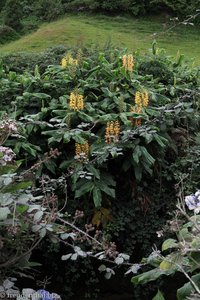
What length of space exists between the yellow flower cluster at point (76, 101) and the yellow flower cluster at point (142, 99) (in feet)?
1.33

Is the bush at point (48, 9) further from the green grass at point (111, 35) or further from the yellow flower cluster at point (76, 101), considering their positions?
the yellow flower cluster at point (76, 101)

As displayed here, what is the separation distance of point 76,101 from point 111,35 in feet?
30.6

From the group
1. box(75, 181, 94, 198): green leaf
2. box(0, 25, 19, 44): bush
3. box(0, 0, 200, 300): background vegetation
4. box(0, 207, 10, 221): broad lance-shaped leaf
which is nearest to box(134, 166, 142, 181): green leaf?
box(0, 0, 200, 300): background vegetation

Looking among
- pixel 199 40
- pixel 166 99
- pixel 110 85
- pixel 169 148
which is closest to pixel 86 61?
pixel 110 85

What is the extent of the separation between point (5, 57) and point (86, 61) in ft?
4.67

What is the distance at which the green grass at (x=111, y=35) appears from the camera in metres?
11.4

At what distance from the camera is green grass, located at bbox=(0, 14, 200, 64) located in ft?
37.3

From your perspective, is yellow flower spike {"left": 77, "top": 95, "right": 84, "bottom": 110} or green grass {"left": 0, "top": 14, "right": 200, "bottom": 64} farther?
green grass {"left": 0, "top": 14, "right": 200, "bottom": 64}

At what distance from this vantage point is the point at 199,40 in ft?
44.3

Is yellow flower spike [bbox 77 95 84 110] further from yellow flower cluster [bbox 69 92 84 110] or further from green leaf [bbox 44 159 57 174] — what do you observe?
green leaf [bbox 44 159 57 174]

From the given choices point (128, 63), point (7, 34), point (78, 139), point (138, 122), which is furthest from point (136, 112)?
point (7, 34)

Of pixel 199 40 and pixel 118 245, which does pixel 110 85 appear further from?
pixel 199 40

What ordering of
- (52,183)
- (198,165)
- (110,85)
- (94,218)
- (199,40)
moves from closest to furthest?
(52,183)
(94,218)
(198,165)
(110,85)
(199,40)

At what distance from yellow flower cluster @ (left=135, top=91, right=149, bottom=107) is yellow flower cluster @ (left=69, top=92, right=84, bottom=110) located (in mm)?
406
